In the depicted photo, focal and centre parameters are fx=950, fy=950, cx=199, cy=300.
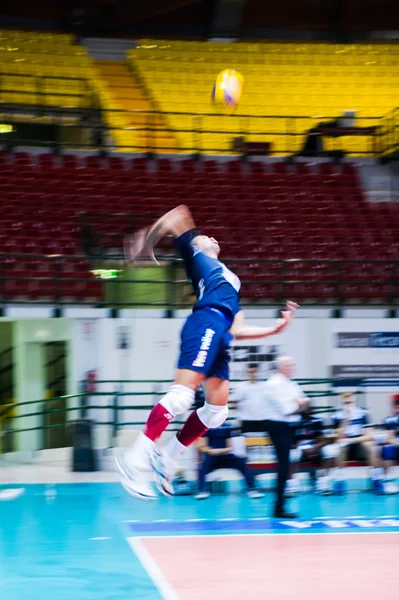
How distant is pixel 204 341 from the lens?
22.1ft

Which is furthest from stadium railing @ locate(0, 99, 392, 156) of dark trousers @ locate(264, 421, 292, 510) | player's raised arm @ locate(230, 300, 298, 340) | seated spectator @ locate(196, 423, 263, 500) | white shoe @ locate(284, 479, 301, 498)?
player's raised arm @ locate(230, 300, 298, 340)

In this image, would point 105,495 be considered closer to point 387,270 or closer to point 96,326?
point 96,326

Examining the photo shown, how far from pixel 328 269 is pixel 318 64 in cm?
1161

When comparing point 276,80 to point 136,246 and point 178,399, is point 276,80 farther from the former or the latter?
point 178,399

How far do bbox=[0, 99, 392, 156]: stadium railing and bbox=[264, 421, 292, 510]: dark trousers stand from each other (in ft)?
42.6

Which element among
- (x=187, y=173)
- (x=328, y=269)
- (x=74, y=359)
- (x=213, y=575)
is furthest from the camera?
(x=187, y=173)

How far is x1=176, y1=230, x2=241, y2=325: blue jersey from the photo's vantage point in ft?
22.6

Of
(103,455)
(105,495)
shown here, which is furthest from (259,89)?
(105,495)

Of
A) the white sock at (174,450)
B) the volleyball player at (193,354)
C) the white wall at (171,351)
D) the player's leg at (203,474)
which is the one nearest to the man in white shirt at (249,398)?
the player's leg at (203,474)

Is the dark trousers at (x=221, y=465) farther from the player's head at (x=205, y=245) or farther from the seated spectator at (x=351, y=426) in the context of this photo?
the player's head at (x=205, y=245)

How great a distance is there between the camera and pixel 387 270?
757 inches

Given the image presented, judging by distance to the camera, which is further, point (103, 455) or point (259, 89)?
point (259, 89)

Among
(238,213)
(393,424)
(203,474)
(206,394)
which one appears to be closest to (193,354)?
(206,394)

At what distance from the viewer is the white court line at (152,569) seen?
696 centimetres
